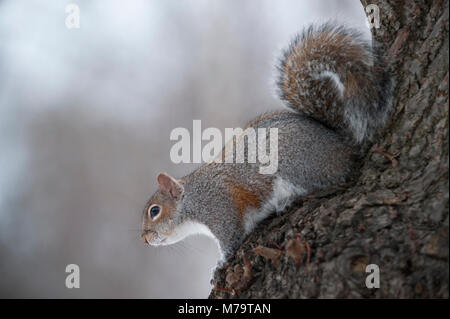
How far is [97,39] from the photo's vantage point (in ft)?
11.6

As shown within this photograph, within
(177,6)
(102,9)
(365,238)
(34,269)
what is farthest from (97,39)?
(365,238)

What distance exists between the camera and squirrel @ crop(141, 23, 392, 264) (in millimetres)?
1568

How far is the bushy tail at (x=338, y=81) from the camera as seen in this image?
1.53 metres

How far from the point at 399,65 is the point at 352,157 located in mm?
354

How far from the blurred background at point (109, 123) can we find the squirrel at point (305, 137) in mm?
1379

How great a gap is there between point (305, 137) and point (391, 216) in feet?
1.95

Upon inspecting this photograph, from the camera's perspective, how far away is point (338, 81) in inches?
63.8
